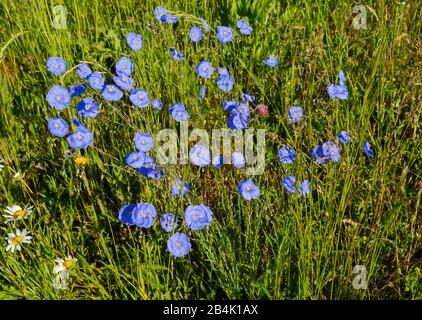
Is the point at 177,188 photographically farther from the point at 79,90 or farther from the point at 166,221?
the point at 79,90

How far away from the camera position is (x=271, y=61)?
2387mm

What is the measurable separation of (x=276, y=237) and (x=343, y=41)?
4.18ft

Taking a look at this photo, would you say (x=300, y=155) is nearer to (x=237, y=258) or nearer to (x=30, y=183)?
(x=237, y=258)

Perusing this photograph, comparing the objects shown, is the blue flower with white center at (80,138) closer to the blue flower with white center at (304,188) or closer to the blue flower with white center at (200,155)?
the blue flower with white center at (200,155)

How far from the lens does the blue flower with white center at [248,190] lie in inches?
66.1

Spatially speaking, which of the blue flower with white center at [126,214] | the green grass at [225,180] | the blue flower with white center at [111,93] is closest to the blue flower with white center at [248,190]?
the green grass at [225,180]

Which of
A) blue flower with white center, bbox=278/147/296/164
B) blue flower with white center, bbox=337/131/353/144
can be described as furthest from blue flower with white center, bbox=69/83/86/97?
blue flower with white center, bbox=337/131/353/144

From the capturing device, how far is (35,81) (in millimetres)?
2404

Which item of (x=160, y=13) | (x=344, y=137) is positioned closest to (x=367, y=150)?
(x=344, y=137)

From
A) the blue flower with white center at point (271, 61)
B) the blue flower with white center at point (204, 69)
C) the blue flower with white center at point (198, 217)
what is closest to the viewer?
the blue flower with white center at point (198, 217)

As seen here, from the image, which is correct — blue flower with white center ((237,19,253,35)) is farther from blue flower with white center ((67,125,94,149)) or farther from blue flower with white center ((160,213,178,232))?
blue flower with white center ((160,213,178,232))

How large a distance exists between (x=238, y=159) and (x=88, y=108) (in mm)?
645

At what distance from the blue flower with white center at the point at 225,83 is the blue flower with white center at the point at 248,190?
63 cm

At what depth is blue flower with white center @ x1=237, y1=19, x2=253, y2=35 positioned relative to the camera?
8.31 ft
